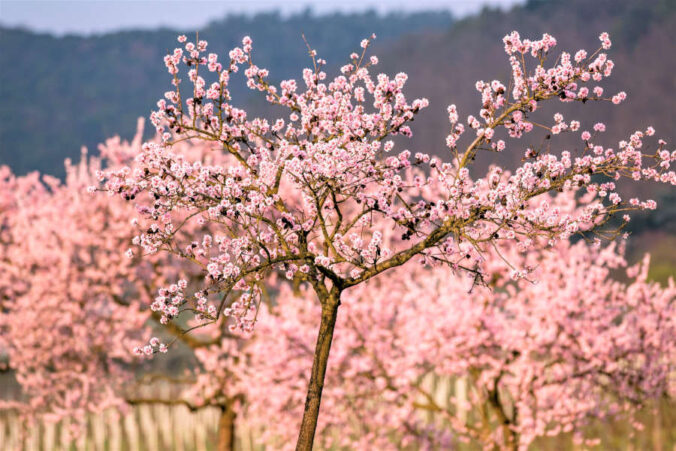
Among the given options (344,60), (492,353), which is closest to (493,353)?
(492,353)

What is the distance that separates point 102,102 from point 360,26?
56.6 metres

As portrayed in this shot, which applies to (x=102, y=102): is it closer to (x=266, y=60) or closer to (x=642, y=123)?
(x=266, y=60)

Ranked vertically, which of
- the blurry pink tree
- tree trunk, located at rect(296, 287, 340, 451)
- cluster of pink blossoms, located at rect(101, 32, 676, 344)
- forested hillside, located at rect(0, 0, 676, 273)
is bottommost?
tree trunk, located at rect(296, 287, 340, 451)

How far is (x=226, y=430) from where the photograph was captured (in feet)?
69.0

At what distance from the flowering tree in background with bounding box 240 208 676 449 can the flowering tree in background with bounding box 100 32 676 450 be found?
20.8 feet

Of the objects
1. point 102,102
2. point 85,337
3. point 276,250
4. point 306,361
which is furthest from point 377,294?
point 102,102

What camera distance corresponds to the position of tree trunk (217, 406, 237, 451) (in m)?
20.9

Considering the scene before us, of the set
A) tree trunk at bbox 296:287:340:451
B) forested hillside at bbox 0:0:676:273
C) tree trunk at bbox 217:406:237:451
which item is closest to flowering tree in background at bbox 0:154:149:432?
tree trunk at bbox 217:406:237:451

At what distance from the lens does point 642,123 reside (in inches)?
2685

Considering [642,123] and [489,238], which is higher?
[642,123]

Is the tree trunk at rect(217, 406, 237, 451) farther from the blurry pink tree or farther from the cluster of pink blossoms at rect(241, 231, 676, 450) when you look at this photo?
the cluster of pink blossoms at rect(241, 231, 676, 450)

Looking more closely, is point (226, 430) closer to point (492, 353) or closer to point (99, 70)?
point (492, 353)

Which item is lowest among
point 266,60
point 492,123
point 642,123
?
point 492,123

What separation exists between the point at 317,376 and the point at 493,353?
8.66m
